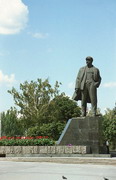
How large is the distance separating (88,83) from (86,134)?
247cm

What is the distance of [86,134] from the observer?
658 inches

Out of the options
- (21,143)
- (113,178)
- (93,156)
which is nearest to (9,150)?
(21,143)

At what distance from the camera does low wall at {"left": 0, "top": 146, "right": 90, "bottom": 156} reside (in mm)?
16125

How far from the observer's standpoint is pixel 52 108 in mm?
42969

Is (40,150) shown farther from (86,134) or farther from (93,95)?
(93,95)

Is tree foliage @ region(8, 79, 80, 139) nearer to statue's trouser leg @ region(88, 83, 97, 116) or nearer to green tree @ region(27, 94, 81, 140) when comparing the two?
green tree @ region(27, 94, 81, 140)

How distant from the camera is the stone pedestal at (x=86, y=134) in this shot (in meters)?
16.5

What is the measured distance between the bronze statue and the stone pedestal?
0.63m

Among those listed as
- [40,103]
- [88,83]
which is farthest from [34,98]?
[88,83]

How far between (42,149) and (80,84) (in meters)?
3.71

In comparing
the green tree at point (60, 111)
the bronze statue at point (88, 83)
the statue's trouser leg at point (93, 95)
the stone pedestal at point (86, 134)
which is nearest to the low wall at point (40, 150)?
the stone pedestal at point (86, 134)

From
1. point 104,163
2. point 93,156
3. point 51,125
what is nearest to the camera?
point 104,163

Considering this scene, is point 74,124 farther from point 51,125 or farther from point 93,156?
point 51,125

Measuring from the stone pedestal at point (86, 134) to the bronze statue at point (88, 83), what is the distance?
2.06ft
